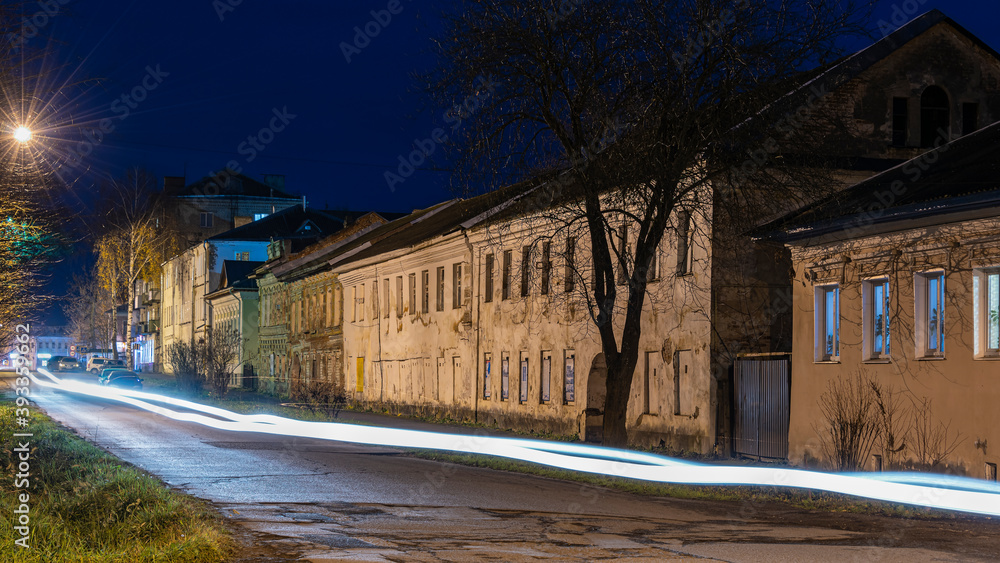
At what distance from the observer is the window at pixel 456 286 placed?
3950cm

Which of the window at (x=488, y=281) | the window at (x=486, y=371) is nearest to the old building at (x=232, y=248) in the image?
the window at (x=488, y=281)

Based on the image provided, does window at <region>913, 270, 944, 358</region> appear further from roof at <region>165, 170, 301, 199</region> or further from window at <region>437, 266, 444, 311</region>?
roof at <region>165, 170, 301, 199</region>

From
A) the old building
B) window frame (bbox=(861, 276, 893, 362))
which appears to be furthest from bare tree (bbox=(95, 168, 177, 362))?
window frame (bbox=(861, 276, 893, 362))

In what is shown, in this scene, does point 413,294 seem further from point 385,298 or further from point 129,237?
point 129,237

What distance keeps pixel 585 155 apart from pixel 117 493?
1254 centimetres

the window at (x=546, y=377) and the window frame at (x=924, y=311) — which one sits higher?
the window frame at (x=924, y=311)

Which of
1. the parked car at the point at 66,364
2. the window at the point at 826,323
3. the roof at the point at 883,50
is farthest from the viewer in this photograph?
the parked car at the point at 66,364

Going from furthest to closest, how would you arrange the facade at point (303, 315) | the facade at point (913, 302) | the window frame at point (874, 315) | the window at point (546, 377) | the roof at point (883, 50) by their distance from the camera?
the facade at point (303, 315)
the window at point (546, 377)
the roof at point (883, 50)
the window frame at point (874, 315)
the facade at point (913, 302)

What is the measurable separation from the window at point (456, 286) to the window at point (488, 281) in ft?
8.17

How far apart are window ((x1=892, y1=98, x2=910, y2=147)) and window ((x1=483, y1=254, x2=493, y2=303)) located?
14.5m

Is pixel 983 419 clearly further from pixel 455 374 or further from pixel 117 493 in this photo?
pixel 455 374

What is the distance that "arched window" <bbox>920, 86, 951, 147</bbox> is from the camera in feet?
86.3

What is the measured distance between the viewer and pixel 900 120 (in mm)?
26281

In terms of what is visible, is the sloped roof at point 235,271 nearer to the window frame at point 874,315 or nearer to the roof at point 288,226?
the roof at point 288,226
